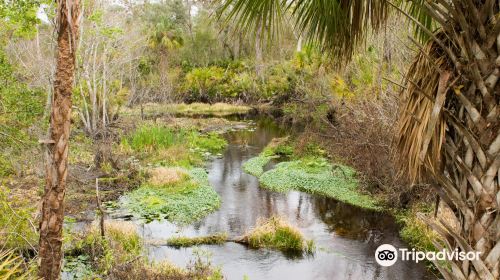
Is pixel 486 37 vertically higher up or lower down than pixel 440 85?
higher up

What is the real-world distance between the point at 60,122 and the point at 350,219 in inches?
364

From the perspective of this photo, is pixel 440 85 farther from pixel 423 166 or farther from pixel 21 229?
pixel 21 229

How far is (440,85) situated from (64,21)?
145 inches

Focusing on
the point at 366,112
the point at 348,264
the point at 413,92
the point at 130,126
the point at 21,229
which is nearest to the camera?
the point at 413,92

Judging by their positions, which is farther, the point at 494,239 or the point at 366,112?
the point at 366,112

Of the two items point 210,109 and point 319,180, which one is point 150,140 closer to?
point 319,180

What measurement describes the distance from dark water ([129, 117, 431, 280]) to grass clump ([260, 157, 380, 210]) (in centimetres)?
45

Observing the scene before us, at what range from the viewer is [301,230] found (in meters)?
11.5

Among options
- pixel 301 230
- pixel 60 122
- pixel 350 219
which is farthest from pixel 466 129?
pixel 350 219

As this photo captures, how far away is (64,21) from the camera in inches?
179

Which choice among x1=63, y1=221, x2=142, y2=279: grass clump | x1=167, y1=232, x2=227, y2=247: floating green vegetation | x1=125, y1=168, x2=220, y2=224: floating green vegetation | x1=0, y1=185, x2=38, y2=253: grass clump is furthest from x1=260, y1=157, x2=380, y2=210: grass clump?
x1=0, y1=185, x2=38, y2=253: grass clump

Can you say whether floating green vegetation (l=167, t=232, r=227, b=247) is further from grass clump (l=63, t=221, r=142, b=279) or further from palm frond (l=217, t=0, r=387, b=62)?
palm frond (l=217, t=0, r=387, b=62)

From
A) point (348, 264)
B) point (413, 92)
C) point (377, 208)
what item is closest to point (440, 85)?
point (413, 92)

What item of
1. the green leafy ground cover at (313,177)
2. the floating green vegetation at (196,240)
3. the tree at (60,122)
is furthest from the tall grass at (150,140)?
the tree at (60,122)
